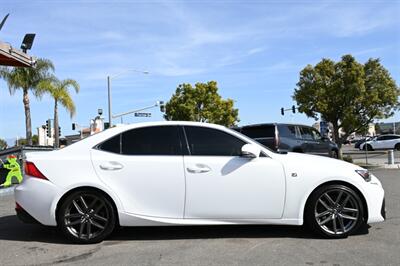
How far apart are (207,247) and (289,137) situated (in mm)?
11250

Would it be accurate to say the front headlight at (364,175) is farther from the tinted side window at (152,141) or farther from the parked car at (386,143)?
the parked car at (386,143)

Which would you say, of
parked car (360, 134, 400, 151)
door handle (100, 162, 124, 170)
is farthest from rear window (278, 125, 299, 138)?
parked car (360, 134, 400, 151)

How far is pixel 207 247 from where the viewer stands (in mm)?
5859

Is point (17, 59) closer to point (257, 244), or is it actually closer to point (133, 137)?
point (133, 137)

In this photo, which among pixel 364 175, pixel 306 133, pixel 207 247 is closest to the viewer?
pixel 207 247

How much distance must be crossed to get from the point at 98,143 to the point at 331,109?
70.7 ft

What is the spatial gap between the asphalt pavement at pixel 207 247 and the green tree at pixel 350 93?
62.8 feet

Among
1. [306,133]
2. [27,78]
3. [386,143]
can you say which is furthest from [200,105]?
[306,133]

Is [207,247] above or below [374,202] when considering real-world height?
below

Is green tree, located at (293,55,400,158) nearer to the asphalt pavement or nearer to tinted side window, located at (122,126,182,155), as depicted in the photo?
the asphalt pavement

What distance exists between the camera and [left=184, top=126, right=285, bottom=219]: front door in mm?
6121

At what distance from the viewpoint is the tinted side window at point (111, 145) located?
6.30 meters

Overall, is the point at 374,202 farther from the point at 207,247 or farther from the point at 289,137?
the point at 289,137

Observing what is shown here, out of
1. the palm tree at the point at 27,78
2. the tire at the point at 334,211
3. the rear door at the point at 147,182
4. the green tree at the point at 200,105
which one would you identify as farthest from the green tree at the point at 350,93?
the green tree at the point at 200,105
